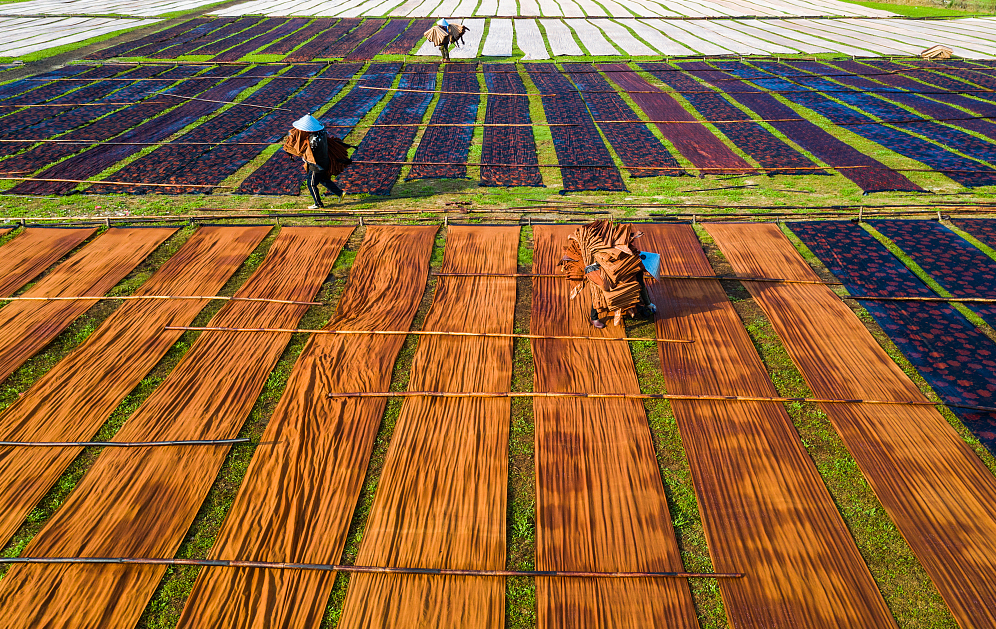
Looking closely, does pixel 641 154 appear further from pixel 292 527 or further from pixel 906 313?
pixel 292 527

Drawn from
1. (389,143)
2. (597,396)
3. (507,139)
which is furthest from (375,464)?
(507,139)

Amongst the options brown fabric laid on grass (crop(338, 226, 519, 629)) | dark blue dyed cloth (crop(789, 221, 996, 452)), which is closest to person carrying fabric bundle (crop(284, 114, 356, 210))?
brown fabric laid on grass (crop(338, 226, 519, 629))

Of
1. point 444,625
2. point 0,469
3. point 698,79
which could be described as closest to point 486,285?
point 444,625

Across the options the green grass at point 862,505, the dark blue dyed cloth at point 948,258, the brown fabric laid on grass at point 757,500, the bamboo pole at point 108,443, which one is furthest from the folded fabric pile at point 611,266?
the dark blue dyed cloth at point 948,258

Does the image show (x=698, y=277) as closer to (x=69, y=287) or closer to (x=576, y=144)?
(x=576, y=144)

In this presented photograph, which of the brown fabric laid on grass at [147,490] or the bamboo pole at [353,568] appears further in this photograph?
the bamboo pole at [353,568]

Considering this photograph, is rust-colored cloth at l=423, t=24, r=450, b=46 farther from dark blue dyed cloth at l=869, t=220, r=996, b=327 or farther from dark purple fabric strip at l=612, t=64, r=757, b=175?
dark blue dyed cloth at l=869, t=220, r=996, b=327

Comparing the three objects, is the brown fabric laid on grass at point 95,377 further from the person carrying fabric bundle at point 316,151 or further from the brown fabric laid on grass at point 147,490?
the person carrying fabric bundle at point 316,151
